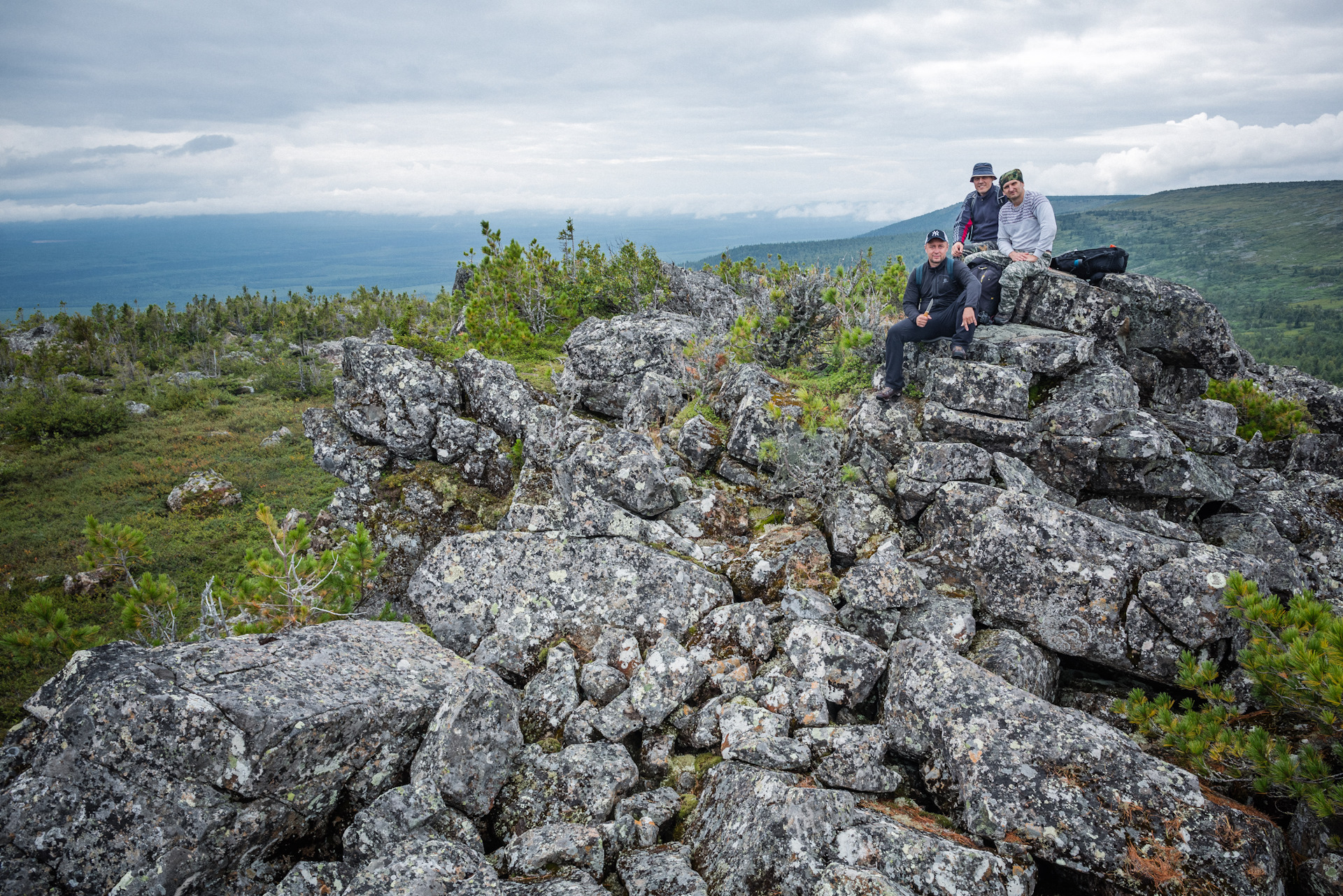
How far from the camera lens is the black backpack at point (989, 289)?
47.3ft

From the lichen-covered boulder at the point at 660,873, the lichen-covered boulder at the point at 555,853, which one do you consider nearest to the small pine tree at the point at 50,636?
the lichen-covered boulder at the point at 555,853

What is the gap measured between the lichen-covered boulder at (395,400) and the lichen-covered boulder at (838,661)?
1094cm

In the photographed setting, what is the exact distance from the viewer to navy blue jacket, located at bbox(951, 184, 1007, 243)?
625 inches

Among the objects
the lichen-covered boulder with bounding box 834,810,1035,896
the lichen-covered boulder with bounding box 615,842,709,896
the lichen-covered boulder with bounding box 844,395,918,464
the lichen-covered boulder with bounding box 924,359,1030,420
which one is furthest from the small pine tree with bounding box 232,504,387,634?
the lichen-covered boulder with bounding box 924,359,1030,420

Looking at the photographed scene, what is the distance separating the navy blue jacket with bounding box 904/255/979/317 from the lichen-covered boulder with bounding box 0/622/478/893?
1271 cm

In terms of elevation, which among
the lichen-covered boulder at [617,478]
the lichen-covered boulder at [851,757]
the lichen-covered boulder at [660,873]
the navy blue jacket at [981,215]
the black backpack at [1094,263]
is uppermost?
the navy blue jacket at [981,215]

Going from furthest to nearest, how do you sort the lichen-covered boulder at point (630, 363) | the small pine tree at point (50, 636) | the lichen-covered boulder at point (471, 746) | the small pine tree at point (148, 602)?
the lichen-covered boulder at point (630, 363) < the small pine tree at point (148, 602) < the small pine tree at point (50, 636) < the lichen-covered boulder at point (471, 746)

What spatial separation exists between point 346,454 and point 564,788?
36.1 feet

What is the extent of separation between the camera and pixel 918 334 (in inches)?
516

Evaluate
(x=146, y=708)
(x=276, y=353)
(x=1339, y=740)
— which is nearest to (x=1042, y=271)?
(x=1339, y=740)

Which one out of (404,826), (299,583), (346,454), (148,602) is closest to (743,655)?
(404,826)

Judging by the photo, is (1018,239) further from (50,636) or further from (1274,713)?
(50,636)

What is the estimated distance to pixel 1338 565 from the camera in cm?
1045

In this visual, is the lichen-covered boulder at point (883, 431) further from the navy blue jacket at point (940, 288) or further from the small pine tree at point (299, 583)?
the small pine tree at point (299, 583)
